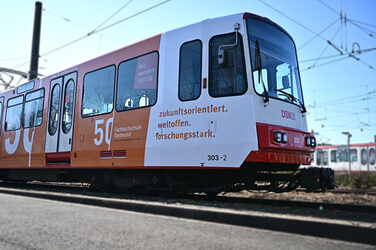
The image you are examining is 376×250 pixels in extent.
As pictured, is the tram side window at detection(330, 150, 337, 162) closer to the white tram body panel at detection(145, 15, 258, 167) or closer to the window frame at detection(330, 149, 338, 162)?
the window frame at detection(330, 149, 338, 162)

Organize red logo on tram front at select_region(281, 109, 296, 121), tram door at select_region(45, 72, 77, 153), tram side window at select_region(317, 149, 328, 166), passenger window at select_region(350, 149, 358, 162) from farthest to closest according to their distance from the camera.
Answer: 1. tram side window at select_region(317, 149, 328, 166)
2. passenger window at select_region(350, 149, 358, 162)
3. tram door at select_region(45, 72, 77, 153)
4. red logo on tram front at select_region(281, 109, 296, 121)

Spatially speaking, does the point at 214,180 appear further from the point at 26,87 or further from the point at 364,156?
the point at 364,156

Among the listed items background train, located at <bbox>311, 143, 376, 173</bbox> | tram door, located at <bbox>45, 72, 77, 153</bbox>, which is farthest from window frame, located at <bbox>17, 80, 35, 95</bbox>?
background train, located at <bbox>311, 143, 376, 173</bbox>

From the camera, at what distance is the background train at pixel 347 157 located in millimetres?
25578

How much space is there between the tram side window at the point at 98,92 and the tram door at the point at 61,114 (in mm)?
542

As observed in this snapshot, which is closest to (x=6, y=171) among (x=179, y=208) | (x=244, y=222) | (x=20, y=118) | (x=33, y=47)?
(x=20, y=118)

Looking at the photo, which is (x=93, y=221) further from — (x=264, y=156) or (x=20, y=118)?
(x=20, y=118)

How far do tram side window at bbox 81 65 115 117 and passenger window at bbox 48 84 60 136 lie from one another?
4.01ft

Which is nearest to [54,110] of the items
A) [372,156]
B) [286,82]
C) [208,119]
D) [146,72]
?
[146,72]

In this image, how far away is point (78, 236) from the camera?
3.39 metres

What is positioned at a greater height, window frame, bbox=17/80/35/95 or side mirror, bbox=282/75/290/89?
window frame, bbox=17/80/35/95

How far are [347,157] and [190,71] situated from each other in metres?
25.0

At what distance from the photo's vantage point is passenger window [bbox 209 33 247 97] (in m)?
5.61

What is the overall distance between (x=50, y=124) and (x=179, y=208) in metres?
6.04
